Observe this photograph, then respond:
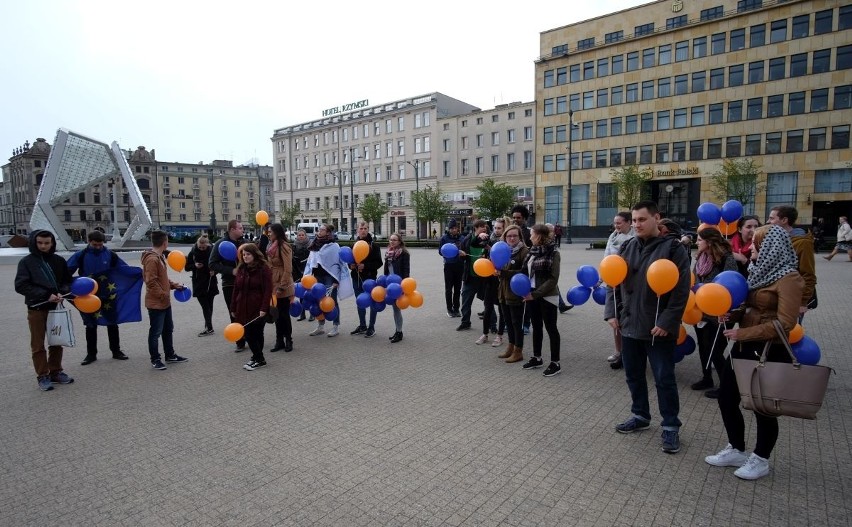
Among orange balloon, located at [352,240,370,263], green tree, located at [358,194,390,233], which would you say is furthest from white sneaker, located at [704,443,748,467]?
green tree, located at [358,194,390,233]

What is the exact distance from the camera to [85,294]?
5.93m

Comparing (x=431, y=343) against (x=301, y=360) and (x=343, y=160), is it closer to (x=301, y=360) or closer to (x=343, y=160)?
(x=301, y=360)

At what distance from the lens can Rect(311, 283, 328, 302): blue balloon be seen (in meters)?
7.63

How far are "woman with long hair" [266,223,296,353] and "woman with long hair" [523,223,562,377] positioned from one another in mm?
3599

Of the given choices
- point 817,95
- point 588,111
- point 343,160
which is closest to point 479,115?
point 588,111

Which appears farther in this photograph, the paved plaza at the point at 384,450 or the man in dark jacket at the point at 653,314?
the man in dark jacket at the point at 653,314

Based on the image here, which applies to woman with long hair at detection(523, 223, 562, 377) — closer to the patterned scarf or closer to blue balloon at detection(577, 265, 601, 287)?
blue balloon at detection(577, 265, 601, 287)

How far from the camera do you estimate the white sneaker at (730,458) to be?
11.9 ft

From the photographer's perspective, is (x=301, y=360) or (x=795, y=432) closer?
(x=795, y=432)

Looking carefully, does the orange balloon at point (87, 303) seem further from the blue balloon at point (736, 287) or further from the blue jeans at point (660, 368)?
the blue balloon at point (736, 287)

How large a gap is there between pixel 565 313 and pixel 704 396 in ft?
15.8

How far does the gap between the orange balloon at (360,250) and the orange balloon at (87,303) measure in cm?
354

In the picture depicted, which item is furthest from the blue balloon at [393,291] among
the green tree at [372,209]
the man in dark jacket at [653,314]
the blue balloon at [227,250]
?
the green tree at [372,209]

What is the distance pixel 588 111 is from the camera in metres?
48.6
